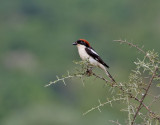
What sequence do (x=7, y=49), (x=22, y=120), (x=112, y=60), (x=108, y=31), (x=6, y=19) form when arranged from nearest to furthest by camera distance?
(x=22, y=120), (x=112, y=60), (x=7, y=49), (x=108, y=31), (x=6, y=19)

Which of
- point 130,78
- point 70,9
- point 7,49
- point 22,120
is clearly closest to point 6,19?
point 70,9

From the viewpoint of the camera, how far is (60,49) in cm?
7844

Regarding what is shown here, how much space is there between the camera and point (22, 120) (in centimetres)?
4122

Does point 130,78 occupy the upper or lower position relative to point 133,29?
lower

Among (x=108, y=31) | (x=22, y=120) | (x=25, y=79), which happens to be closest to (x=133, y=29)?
(x=108, y=31)

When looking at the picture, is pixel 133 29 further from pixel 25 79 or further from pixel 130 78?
pixel 130 78

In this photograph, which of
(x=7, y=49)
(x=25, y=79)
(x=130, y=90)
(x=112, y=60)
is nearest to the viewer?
(x=130, y=90)

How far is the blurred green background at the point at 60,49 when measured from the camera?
4447 centimetres

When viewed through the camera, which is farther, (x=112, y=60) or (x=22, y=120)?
(x=112, y=60)

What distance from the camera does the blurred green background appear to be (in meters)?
44.5

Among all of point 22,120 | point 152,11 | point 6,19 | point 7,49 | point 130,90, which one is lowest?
point 130,90

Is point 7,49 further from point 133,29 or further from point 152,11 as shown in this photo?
point 152,11

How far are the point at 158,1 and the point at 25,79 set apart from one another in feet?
123

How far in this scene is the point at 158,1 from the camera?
91875 millimetres
